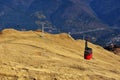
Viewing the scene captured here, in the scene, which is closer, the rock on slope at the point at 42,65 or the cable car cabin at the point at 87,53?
the rock on slope at the point at 42,65

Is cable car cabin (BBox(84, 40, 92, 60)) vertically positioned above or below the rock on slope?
above

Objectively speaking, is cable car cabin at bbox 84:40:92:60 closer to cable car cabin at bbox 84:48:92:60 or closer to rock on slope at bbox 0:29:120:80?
cable car cabin at bbox 84:48:92:60

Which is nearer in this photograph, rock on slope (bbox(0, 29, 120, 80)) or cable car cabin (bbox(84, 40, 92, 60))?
rock on slope (bbox(0, 29, 120, 80))

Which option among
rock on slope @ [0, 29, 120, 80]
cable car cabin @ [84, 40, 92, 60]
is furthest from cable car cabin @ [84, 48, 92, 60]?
rock on slope @ [0, 29, 120, 80]

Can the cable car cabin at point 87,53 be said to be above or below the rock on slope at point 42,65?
above

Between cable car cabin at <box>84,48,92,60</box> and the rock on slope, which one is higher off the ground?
cable car cabin at <box>84,48,92,60</box>

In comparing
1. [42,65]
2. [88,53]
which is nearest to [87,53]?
[88,53]

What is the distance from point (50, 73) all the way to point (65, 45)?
14491 millimetres

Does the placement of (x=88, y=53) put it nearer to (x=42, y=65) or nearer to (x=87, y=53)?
(x=87, y=53)

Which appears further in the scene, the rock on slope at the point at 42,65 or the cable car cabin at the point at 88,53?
the cable car cabin at the point at 88,53

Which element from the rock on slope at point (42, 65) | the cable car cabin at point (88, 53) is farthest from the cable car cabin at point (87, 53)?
the rock on slope at point (42, 65)

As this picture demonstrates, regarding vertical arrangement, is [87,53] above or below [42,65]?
above

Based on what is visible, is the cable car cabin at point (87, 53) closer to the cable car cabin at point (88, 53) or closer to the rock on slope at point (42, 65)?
the cable car cabin at point (88, 53)

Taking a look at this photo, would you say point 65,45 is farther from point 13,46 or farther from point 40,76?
point 40,76
